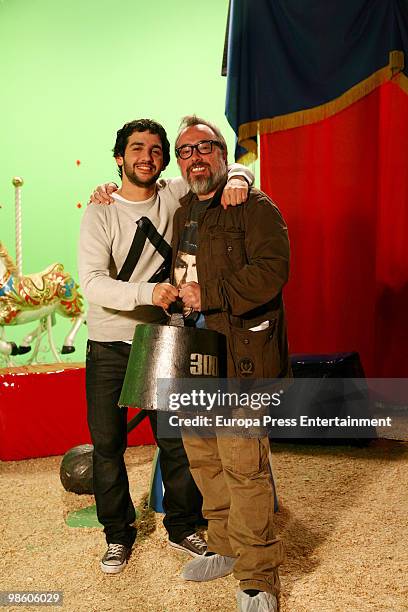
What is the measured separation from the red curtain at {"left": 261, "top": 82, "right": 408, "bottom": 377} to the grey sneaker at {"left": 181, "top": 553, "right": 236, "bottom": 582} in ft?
6.71

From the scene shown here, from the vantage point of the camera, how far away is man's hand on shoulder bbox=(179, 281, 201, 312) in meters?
1.82

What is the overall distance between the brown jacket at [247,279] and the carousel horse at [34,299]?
7.15 ft

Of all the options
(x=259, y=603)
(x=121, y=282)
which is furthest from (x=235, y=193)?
(x=259, y=603)

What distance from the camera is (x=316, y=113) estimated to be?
141 inches

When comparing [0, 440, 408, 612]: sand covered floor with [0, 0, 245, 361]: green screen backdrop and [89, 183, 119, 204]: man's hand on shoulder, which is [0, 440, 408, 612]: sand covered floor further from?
[0, 0, 245, 361]: green screen backdrop

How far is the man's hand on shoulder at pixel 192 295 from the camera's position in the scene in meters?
1.82

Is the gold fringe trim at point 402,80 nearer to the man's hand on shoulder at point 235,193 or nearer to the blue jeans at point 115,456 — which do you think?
the man's hand on shoulder at point 235,193

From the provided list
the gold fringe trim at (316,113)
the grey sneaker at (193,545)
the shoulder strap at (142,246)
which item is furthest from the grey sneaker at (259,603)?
the gold fringe trim at (316,113)

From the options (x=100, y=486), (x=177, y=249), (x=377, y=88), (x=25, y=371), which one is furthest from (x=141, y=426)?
(x=377, y=88)

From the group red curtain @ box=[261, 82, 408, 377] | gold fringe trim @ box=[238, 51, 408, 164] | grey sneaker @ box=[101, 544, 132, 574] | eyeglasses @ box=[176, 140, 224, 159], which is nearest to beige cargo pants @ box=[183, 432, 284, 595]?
grey sneaker @ box=[101, 544, 132, 574]

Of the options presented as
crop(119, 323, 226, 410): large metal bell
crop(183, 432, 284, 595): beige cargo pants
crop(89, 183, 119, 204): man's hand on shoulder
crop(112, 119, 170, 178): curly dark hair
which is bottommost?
→ crop(183, 432, 284, 595): beige cargo pants

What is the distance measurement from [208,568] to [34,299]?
2242mm

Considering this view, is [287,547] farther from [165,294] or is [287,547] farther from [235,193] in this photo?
[235,193]

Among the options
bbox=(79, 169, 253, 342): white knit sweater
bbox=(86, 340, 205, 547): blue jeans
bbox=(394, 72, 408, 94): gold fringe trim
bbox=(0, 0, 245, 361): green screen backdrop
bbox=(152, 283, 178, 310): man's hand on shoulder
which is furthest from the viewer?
bbox=(0, 0, 245, 361): green screen backdrop
